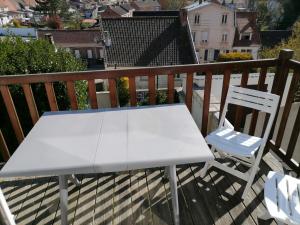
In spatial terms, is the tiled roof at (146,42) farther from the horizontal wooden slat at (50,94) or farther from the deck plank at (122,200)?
the deck plank at (122,200)

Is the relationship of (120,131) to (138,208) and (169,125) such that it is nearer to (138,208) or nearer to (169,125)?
(169,125)

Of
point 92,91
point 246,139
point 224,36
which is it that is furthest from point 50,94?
point 224,36

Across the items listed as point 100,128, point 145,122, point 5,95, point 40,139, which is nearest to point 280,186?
point 145,122

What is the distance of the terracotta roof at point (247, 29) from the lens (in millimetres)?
20822

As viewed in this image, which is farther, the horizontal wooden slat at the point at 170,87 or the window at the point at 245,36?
the window at the point at 245,36

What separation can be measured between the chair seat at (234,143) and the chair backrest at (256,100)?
0.13m

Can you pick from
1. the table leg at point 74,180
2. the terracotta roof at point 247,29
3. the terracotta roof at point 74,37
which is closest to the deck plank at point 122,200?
the table leg at point 74,180

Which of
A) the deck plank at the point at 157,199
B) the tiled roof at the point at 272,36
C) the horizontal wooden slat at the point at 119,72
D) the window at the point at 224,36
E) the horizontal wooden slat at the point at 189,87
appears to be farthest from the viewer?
the tiled roof at the point at 272,36

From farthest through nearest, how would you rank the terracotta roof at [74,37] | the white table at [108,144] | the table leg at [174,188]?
the terracotta roof at [74,37] < the table leg at [174,188] < the white table at [108,144]

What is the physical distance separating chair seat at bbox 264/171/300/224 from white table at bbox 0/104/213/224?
55 centimetres

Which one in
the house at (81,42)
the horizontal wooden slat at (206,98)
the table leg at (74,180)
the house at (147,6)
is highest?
the house at (147,6)

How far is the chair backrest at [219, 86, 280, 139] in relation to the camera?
216cm

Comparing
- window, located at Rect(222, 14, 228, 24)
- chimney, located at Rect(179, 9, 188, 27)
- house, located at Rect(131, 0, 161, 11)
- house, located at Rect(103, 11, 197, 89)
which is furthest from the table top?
house, located at Rect(131, 0, 161, 11)

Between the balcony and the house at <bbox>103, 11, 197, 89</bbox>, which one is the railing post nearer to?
the balcony
